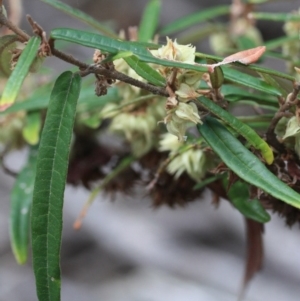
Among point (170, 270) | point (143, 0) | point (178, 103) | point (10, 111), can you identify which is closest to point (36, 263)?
point (178, 103)

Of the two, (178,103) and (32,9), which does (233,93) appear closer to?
(178,103)

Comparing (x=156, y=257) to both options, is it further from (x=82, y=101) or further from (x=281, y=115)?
(x=281, y=115)

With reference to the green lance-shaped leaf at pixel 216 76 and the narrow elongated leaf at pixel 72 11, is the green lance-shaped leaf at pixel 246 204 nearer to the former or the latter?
the green lance-shaped leaf at pixel 216 76

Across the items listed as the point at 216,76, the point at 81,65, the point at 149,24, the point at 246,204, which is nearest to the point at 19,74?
the point at 81,65

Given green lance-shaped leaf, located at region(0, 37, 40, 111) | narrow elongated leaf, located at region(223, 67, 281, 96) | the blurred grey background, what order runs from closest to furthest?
green lance-shaped leaf, located at region(0, 37, 40, 111) < narrow elongated leaf, located at region(223, 67, 281, 96) < the blurred grey background

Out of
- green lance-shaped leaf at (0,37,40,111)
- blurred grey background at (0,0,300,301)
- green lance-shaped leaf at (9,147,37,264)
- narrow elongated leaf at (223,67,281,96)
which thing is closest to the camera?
green lance-shaped leaf at (0,37,40,111)

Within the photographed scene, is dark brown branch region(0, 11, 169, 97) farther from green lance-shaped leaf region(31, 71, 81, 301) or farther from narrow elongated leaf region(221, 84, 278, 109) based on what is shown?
narrow elongated leaf region(221, 84, 278, 109)

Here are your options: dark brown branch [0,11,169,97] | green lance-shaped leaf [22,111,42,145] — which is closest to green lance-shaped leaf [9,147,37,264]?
green lance-shaped leaf [22,111,42,145]
